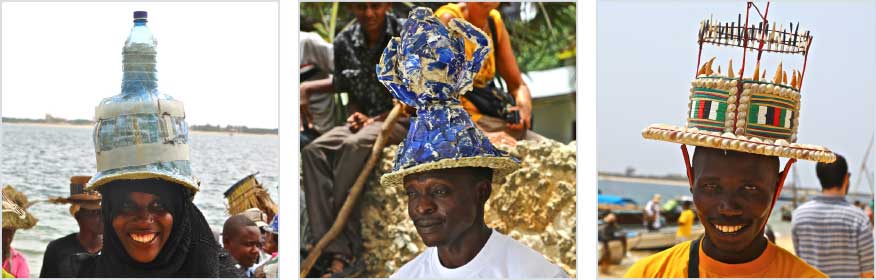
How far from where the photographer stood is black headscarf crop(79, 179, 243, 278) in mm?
5945

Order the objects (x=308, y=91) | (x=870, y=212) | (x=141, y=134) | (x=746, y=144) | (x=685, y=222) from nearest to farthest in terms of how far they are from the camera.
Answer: (x=746, y=144), (x=141, y=134), (x=870, y=212), (x=685, y=222), (x=308, y=91)

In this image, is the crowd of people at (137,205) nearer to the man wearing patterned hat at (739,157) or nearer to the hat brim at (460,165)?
the hat brim at (460,165)

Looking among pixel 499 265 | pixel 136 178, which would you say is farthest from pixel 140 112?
pixel 499 265

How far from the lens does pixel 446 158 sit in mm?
4938

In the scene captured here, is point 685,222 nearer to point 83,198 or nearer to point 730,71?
point 730,71

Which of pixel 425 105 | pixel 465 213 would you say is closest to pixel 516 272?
pixel 465 213

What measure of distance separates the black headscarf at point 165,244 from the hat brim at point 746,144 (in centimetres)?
A: 223

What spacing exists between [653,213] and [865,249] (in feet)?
3.70

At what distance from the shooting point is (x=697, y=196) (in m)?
5.11

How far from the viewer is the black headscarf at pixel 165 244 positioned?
19.5 ft

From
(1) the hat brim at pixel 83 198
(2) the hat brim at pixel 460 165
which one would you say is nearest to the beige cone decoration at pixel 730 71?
(2) the hat brim at pixel 460 165

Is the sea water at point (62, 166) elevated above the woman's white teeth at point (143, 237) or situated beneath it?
elevated above

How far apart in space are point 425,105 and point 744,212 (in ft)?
4.03

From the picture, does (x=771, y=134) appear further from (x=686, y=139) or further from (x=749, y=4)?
(x=749, y=4)
